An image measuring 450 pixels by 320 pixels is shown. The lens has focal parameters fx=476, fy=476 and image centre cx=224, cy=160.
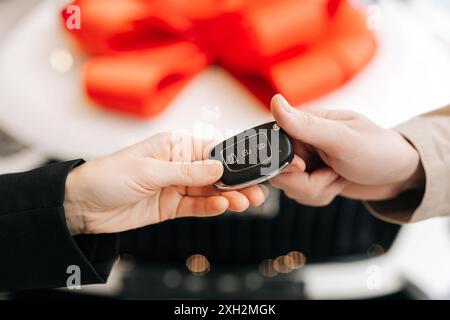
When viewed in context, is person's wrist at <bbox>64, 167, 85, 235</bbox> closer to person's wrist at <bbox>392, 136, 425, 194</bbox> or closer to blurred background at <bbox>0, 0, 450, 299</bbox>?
blurred background at <bbox>0, 0, 450, 299</bbox>

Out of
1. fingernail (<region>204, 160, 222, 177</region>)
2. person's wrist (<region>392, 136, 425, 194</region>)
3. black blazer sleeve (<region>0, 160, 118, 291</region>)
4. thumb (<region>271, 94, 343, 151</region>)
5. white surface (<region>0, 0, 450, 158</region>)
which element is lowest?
black blazer sleeve (<region>0, 160, 118, 291</region>)

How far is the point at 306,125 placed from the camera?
498 millimetres

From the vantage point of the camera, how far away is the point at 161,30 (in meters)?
0.58

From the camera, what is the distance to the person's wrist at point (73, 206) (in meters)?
0.49

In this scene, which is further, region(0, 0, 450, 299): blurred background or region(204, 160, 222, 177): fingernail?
region(0, 0, 450, 299): blurred background

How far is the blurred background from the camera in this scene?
1.89 ft

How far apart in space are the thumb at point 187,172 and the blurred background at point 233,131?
9cm

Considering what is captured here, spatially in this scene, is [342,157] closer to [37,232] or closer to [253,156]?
[253,156]

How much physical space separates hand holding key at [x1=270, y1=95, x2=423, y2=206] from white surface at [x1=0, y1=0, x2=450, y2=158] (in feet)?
0.13

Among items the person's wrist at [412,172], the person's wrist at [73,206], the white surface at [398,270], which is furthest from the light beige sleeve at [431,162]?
the person's wrist at [73,206]

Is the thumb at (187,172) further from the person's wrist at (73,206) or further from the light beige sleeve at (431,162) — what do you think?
the light beige sleeve at (431,162)

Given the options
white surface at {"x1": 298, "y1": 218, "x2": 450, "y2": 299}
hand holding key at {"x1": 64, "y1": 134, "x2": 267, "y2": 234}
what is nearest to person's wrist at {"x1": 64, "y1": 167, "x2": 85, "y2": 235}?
hand holding key at {"x1": 64, "y1": 134, "x2": 267, "y2": 234}

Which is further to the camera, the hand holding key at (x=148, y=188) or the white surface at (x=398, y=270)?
the white surface at (x=398, y=270)
